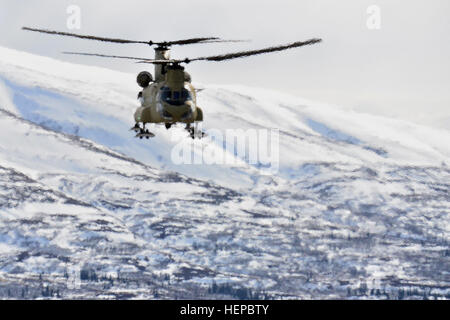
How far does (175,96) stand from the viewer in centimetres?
9812

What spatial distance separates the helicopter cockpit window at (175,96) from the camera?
321 feet

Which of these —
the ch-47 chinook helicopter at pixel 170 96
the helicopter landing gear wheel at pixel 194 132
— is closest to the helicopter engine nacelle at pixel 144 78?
the ch-47 chinook helicopter at pixel 170 96

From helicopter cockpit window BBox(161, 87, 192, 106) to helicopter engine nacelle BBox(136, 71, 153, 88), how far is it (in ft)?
24.7

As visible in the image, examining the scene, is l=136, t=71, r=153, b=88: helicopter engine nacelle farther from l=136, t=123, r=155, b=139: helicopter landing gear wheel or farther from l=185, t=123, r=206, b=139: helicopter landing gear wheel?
l=185, t=123, r=206, b=139: helicopter landing gear wheel

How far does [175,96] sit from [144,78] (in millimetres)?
9947

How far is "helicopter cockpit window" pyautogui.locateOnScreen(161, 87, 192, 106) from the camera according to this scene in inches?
3848

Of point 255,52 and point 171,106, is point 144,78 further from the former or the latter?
point 255,52
